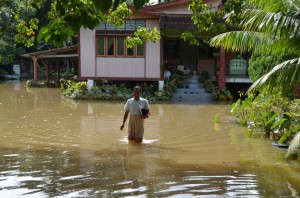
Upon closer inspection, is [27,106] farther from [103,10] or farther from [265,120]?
[103,10]

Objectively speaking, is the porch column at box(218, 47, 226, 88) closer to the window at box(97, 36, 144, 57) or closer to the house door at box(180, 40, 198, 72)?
the house door at box(180, 40, 198, 72)

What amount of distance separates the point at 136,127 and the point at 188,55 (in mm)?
17068

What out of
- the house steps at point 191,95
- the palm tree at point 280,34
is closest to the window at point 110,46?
the house steps at point 191,95

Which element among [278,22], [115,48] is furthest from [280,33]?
[115,48]

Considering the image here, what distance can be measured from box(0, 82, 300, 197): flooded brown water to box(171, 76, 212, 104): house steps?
5953mm

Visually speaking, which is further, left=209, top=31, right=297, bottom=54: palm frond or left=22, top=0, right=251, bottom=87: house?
left=22, top=0, right=251, bottom=87: house

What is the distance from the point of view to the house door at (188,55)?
A: 27441 mm

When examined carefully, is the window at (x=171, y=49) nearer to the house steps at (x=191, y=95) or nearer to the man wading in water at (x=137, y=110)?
the house steps at (x=191, y=95)

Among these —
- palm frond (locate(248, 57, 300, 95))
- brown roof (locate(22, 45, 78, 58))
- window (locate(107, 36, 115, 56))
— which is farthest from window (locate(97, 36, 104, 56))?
palm frond (locate(248, 57, 300, 95))

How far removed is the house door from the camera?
27441mm

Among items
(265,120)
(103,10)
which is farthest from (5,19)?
(103,10)

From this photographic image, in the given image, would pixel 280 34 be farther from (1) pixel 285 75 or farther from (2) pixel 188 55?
(2) pixel 188 55

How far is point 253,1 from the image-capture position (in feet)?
32.1

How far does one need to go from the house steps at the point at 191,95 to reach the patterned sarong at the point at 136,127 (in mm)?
11181
